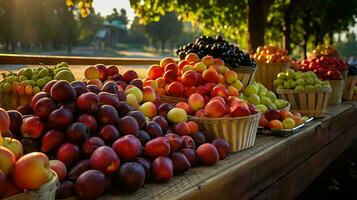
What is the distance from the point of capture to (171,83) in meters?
3.06

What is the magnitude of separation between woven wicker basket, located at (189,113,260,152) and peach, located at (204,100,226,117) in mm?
59

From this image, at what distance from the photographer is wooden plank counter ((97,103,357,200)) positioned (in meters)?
1.88

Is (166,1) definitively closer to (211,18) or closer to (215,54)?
(211,18)

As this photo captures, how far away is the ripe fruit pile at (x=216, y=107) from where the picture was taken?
2.55 metres

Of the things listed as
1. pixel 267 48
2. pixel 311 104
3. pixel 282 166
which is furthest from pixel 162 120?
pixel 267 48

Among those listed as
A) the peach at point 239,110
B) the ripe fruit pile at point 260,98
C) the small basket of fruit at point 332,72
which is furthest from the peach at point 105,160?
the small basket of fruit at point 332,72

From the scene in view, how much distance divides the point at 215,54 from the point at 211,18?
630cm

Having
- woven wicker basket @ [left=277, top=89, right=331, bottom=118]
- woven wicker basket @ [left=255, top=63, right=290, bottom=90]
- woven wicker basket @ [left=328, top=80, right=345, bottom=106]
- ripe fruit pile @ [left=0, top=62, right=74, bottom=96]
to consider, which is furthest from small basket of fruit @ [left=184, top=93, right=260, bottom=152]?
woven wicker basket @ [left=328, top=80, right=345, bottom=106]

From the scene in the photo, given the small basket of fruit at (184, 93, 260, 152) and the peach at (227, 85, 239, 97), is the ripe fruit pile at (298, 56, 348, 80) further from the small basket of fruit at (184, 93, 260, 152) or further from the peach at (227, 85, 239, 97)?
the small basket of fruit at (184, 93, 260, 152)

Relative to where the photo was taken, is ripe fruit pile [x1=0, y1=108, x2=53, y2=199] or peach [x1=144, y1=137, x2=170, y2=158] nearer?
ripe fruit pile [x1=0, y1=108, x2=53, y2=199]

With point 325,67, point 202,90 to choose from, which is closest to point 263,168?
point 202,90

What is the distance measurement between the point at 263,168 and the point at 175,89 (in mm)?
865

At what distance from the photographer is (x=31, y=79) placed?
9.66 feet

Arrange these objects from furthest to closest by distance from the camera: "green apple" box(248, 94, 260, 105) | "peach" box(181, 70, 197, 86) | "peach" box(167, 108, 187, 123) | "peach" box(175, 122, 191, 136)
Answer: "green apple" box(248, 94, 260, 105)
"peach" box(181, 70, 197, 86)
"peach" box(167, 108, 187, 123)
"peach" box(175, 122, 191, 136)
